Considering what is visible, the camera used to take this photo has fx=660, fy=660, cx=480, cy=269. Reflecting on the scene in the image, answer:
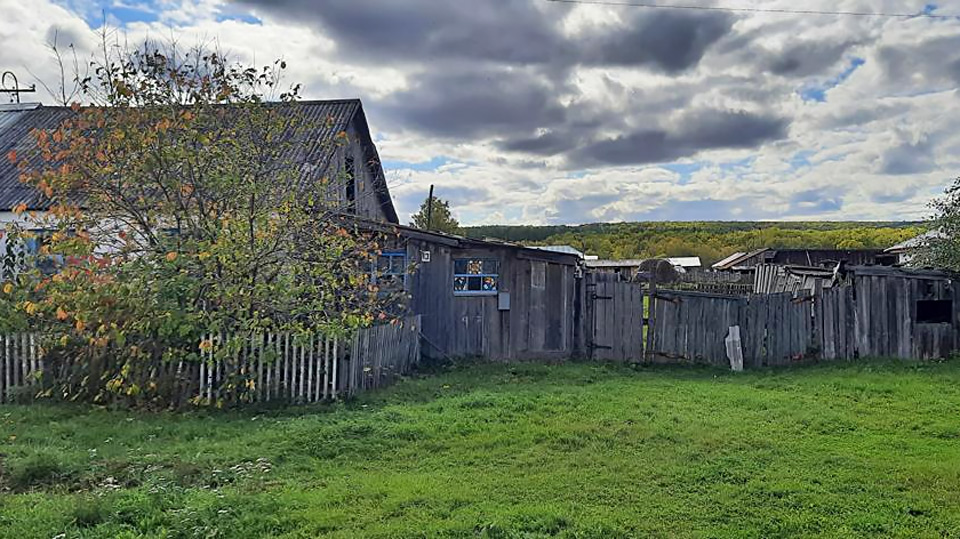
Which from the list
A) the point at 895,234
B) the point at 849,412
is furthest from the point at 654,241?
the point at 849,412

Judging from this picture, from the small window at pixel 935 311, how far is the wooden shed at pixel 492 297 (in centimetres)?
629

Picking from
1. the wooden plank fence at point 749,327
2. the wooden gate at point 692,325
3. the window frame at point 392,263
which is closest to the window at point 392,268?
the window frame at point 392,263

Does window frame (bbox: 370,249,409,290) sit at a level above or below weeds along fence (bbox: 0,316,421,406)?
above

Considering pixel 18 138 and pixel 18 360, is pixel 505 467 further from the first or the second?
pixel 18 138

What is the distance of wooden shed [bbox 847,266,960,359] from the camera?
39.7 feet

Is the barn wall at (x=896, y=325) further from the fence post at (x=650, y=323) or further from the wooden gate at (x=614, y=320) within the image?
the wooden gate at (x=614, y=320)

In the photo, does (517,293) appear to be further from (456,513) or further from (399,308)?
(456,513)

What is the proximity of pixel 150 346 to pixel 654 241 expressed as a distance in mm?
63420

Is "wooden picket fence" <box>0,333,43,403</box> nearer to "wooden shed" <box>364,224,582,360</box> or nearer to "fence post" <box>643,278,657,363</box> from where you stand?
"wooden shed" <box>364,224,582,360</box>

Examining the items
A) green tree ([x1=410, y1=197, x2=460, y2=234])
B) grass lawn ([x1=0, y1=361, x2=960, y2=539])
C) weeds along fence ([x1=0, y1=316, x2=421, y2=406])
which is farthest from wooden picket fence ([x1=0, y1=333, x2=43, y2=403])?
green tree ([x1=410, y1=197, x2=460, y2=234])

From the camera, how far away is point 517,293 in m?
13.3

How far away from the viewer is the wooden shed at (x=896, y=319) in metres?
12.1

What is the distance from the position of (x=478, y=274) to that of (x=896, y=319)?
25.6ft

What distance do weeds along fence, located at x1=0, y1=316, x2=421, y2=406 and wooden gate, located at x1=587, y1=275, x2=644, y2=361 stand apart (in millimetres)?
5398
